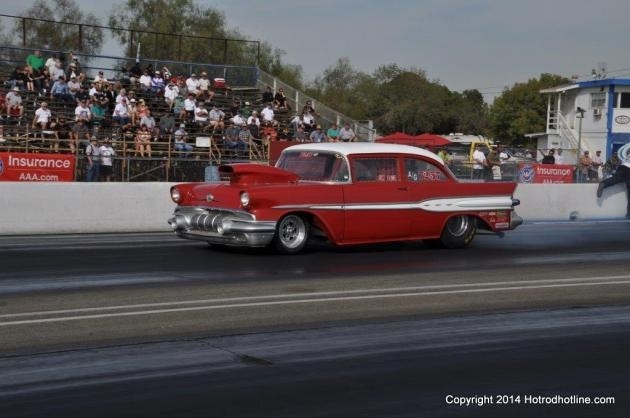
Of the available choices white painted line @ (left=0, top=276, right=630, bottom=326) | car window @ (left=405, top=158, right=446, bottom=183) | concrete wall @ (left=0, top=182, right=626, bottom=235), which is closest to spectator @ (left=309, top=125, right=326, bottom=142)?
concrete wall @ (left=0, top=182, right=626, bottom=235)

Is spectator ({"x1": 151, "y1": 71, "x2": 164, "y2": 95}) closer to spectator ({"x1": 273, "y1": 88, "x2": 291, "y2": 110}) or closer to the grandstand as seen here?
the grandstand

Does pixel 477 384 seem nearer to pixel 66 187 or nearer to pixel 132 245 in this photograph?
pixel 132 245

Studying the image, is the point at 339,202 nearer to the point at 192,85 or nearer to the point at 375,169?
the point at 375,169

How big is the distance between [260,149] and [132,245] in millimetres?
13336

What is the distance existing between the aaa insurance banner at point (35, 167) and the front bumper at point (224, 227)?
6523 millimetres

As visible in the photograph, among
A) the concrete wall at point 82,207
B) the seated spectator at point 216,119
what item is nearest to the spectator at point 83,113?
the seated spectator at point 216,119

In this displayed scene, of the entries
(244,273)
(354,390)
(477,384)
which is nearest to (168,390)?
(354,390)

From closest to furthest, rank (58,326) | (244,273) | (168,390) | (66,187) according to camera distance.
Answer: (168,390) → (58,326) → (244,273) → (66,187)

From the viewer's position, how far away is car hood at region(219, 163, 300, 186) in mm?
12633

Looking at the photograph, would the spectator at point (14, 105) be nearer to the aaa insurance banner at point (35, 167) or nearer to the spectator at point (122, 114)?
the spectator at point (122, 114)

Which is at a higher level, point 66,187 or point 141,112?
point 141,112

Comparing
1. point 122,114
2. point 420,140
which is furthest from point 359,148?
point 420,140

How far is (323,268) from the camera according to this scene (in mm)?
11531

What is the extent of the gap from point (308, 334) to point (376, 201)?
5.64 m
